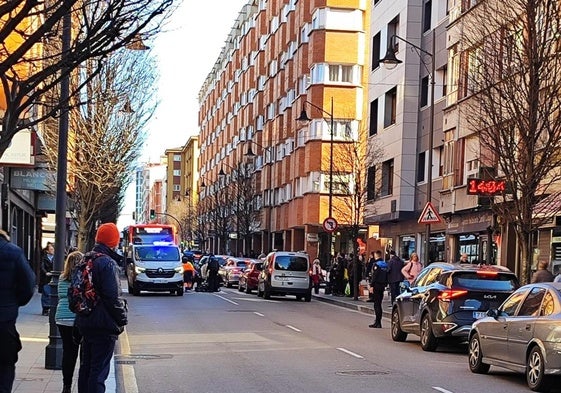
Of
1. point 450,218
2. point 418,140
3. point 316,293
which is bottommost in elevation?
point 316,293

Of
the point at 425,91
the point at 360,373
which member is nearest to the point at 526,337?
the point at 360,373

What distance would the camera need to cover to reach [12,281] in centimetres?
845

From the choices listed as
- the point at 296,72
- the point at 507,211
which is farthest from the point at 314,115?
the point at 507,211

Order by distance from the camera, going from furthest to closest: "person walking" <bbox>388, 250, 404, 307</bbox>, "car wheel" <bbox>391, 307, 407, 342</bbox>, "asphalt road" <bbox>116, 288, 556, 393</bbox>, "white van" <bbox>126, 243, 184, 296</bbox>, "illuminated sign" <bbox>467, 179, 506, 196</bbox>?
"white van" <bbox>126, 243, 184, 296</bbox>
"person walking" <bbox>388, 250, 404, 307</bbox>
"illuminated sign" <bbox>467, 179, 506, 196</bbox>
"car wheel" <bbox>391, 307, 407, 342</bbox>
"asphalt road" <bbox>116, 288, 556, 393</bbox>

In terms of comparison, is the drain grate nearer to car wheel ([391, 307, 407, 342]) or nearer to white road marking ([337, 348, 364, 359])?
white road marking ([337, 348, 364, 359])

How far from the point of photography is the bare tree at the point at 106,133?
35719mm

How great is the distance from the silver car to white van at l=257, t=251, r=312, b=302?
20723mm

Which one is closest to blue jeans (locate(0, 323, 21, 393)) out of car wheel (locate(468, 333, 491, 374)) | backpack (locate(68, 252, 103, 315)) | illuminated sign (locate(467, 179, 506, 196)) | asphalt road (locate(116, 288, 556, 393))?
backpack (locate(68, 252, 103, 315))

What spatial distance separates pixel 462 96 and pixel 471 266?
15472mm

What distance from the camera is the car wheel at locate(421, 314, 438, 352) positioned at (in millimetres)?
17797

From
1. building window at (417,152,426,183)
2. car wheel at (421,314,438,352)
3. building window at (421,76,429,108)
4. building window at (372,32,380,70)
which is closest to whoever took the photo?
car wheel at (421,314,438,352)

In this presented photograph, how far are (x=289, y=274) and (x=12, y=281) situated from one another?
1089 inches

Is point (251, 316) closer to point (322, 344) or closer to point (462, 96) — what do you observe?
point (322, 344)

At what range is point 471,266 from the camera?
18.1 metres
